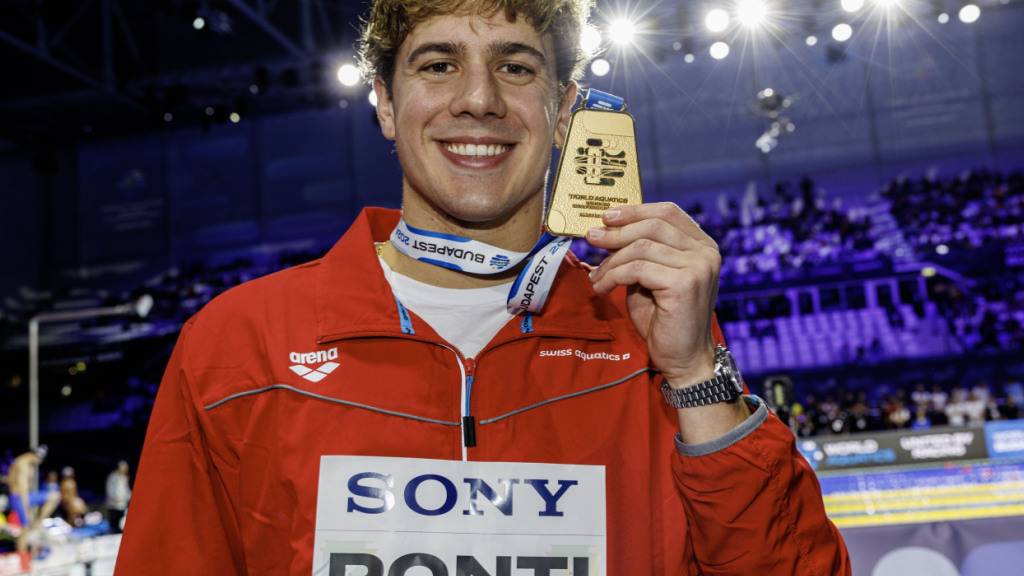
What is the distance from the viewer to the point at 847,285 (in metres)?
14.4

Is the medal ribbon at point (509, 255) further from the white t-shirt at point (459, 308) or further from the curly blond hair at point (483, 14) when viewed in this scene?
the curly blond hair at point (483, 14)

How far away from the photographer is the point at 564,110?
5.40ft

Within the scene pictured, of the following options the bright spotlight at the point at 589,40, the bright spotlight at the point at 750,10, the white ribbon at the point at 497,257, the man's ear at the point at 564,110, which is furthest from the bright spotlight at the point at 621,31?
the white ribbon at the point at 497,257

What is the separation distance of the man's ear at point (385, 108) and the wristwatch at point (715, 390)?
2.53 ft

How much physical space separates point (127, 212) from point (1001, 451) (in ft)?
50.2

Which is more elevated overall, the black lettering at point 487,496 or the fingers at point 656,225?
the fingers at point 656,225

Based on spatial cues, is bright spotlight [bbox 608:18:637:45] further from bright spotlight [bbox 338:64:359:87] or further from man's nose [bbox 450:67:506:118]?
man's nose [bbox 450:67:506:118]

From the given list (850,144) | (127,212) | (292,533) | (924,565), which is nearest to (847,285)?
(850,144)

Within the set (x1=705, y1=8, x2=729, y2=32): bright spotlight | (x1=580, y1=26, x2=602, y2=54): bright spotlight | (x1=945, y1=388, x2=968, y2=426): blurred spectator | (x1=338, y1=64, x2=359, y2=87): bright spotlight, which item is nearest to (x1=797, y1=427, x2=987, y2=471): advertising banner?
(x1=580, y1=26, x2=602, y2=54): bright spotlight

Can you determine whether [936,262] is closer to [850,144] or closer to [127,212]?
[850,144]

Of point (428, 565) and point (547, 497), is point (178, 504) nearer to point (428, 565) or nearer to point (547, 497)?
point (428, 565)

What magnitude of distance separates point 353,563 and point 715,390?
612 mm

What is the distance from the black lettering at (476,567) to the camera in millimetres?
1283

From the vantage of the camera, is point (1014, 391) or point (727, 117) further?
point (727, 117)
